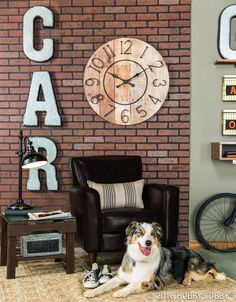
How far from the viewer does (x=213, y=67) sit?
16.8 ft

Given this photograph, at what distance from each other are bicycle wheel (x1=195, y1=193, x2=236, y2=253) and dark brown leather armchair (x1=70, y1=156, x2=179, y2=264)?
2.58 ft

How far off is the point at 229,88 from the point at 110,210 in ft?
5.89

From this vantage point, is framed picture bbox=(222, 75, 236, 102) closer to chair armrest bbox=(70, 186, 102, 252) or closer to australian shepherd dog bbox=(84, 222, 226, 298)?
chair armrest bbox=(70, 186, 102, 252)

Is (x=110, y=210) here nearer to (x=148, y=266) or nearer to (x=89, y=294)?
(x=148, y=266)

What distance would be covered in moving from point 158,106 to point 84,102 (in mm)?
722

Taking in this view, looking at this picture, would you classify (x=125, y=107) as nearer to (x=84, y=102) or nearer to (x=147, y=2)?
(x=84, y=102)

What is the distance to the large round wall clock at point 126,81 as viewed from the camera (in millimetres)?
5062

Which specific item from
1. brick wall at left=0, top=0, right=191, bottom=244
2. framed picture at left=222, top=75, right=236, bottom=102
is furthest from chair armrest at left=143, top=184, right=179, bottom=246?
framed picture at left=222, top=75, right=236, bottom=102

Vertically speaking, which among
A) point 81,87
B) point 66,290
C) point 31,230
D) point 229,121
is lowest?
point 66,290

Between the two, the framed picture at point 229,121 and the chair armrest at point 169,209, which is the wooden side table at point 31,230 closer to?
the chair armrest at point 169,209

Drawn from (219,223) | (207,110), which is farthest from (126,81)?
(219,223)

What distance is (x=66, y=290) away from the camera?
141 inches

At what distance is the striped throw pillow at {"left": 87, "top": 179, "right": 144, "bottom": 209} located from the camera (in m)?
4.40

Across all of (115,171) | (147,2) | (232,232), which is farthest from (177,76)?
(232,232)
